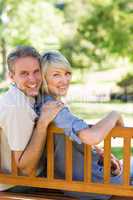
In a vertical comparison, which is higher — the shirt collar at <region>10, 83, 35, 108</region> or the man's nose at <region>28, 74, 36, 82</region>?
the man's nose at <region>28, 74, 36, 82</region>

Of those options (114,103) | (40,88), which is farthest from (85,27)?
(40,88)

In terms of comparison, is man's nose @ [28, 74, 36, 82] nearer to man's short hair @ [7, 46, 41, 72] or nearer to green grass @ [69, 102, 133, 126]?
man's short hair @ [7, 46, 41, 72]

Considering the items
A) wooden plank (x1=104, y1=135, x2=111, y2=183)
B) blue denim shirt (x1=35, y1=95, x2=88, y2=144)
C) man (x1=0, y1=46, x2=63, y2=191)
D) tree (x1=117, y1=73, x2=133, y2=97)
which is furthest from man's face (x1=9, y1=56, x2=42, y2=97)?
tree (x1=117, y1=73, x2=133, y2=97)

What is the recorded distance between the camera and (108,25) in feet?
68.3

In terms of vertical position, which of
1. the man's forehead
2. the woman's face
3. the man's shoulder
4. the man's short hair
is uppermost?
the man's short hair

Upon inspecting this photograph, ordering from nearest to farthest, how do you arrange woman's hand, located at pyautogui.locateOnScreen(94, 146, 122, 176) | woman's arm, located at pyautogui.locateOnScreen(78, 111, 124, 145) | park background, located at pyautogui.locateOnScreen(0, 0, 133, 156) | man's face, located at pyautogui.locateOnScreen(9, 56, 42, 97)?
woman's arm, located at pyautogui.locateOnScreen(78, 111, 124, 145), man's face, located at pyautogui.locateOnScreen(9, 56, 42, 97), woman's hand, located at pyautogui.locateOnScreen(94, 146, 122, 176), park background, located at pyautogui.locateOnScreen(0, 0, 133, 156)

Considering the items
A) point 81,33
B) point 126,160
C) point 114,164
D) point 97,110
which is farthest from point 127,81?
point 126,160

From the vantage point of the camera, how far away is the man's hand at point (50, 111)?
9.14 ft

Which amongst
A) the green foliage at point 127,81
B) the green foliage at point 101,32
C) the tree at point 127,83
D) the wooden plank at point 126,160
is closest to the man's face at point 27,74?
the wooden plank at point 126,160

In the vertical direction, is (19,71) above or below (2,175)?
above

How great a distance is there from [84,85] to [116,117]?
21.4 m

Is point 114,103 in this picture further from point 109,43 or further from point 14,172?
point 14,172

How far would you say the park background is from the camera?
64.4 ft

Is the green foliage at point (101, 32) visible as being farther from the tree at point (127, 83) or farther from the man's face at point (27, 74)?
the man's face at point (27, 74)
